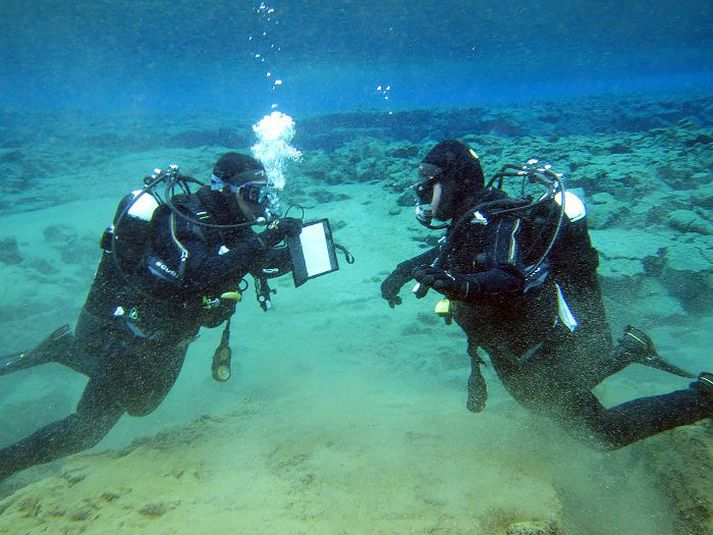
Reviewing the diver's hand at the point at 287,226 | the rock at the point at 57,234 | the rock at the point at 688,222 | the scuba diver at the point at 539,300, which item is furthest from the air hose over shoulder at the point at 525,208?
the rock at the point at 57,234

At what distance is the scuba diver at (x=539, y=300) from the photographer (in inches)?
97.5

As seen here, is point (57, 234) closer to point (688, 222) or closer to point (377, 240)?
point (377, 240)

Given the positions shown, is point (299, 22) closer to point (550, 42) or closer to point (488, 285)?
point (550, 42)

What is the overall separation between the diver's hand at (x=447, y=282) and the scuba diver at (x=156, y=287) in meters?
1.47

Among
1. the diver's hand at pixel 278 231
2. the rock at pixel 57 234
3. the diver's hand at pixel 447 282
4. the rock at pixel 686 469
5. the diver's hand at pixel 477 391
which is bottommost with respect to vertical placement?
the rock at pixel 686 469

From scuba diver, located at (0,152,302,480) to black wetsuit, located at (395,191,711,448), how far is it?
172cm

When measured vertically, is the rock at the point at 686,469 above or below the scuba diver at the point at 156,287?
below

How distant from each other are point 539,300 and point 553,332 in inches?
11.2

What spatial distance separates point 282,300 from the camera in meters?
7.94

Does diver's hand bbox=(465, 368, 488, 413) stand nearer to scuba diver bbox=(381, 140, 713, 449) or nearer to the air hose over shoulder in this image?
scuba diver bbox=(381, 140, 713, 449)

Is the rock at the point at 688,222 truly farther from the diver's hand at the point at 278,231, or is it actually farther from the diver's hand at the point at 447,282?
the diver's hand at the point at 278,231

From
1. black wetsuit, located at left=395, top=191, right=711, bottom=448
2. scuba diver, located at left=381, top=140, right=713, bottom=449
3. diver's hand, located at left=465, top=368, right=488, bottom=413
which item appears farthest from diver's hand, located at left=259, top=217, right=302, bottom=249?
diver's hand, located at left=465, top=368, right=488, bottom=413

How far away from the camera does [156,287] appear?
3.10 m

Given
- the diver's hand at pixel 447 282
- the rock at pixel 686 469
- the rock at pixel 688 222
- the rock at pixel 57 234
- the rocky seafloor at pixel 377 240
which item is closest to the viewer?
the diver's hand at pixel 447 282
